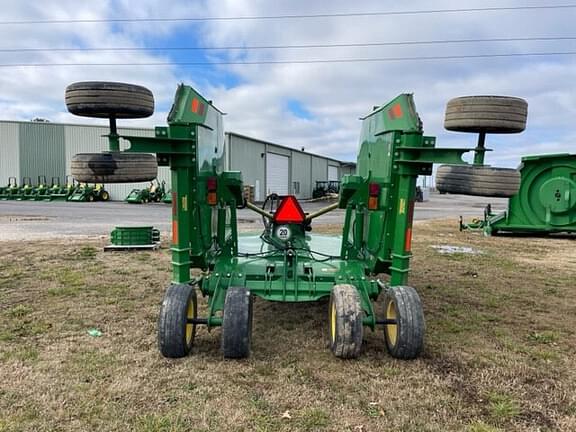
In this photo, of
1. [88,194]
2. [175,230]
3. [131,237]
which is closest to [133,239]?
[131,237]

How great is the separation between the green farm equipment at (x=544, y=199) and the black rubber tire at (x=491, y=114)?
8.38 m

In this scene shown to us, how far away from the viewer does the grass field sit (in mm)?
2594

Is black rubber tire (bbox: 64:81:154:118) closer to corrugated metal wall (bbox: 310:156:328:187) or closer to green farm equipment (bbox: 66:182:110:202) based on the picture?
green farm equipment (bbox: 66:182:110:202)

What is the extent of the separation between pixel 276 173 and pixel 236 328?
30228 mm

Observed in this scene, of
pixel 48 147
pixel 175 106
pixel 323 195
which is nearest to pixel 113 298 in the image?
pixel 175 106

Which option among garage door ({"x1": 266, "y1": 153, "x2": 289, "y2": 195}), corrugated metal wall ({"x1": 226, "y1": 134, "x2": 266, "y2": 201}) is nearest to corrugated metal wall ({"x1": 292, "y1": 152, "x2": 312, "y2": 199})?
garage door ({"x1": 266, "y1": 153, "x2": 289, "y2": 195})

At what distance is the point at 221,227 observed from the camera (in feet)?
15.9

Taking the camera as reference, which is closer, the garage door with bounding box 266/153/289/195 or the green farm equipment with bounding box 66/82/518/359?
the green farm equipment with bounding box 66/82/518/359

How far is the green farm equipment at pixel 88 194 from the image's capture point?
86.3 feet

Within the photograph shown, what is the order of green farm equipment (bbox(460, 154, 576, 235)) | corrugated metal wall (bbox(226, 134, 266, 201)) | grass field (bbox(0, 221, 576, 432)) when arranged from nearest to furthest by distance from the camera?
grass field (bbox(0, 221, 576, 432)), green farm equipment (bbox(460, 154, 576, 235)), corrugated metal wall (bbox(226, 134, 266, 201))

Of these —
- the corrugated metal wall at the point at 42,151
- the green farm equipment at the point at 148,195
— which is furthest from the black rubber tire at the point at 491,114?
the corrugated metal wall at the point at 42,151

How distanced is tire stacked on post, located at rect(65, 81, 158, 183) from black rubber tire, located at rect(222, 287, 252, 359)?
49.9 inches

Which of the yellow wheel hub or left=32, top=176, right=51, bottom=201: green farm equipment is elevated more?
the yellow wheel hub

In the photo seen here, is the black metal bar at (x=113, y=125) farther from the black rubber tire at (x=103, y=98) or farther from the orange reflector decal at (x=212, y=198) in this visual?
the orange reflector decal at (x=212, y=198)
